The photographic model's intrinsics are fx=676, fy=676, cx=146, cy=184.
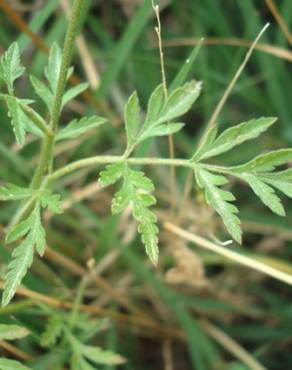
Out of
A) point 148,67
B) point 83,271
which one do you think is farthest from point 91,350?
point 148,67

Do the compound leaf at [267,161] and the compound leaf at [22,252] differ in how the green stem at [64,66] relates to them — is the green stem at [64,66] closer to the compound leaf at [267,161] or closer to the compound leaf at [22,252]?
the compound leaf at [22,252]

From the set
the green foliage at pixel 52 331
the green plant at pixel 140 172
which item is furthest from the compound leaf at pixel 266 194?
the green foliage at pixel 52 331

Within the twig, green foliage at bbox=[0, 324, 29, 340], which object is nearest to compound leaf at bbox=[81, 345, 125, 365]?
green foliage at bbox=[0, 324, 29, 340]

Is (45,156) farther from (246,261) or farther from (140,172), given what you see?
(246,261)

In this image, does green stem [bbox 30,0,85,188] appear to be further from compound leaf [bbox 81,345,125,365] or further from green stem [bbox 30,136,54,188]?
compound leaf [bbox 81,345,125,365]

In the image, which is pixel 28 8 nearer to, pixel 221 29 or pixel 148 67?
pixel 148 67

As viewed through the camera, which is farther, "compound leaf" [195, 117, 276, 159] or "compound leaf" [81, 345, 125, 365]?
"compound leaf" [81, 345, 125, 365]

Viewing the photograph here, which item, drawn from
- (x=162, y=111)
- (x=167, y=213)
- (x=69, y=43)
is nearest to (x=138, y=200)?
(x=162, y=111)

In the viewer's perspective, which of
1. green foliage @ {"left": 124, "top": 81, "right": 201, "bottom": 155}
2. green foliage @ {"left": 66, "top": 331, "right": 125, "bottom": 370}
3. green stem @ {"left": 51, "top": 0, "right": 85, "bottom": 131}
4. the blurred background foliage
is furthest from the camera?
the blurred background foliage
